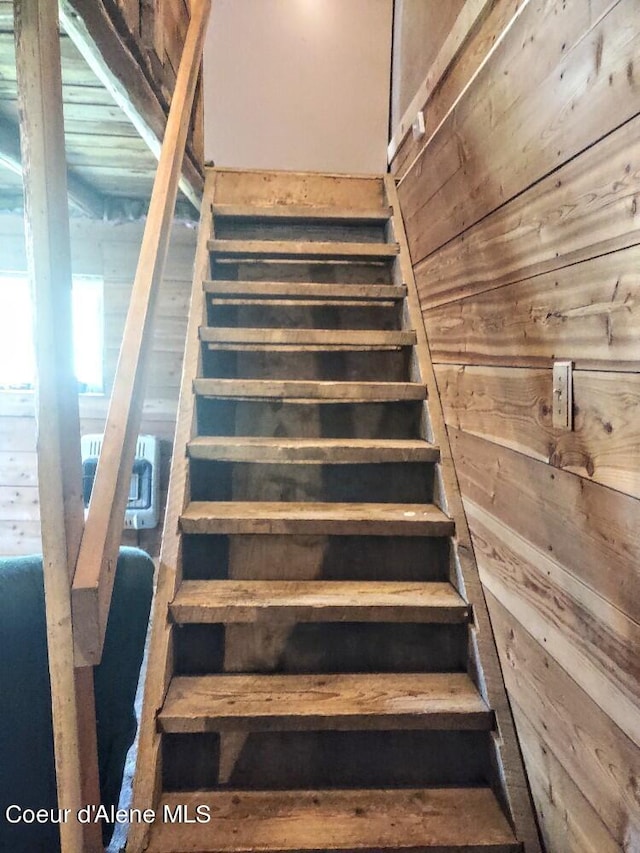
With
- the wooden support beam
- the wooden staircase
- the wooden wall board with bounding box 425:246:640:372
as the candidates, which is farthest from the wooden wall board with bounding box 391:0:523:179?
the wooden support beam

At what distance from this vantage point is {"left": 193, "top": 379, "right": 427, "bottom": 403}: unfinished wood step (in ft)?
6.27

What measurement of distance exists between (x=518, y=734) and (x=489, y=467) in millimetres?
618

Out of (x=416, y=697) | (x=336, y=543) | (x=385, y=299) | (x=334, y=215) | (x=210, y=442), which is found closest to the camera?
(x=416, y=697)

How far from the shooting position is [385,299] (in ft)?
7.45

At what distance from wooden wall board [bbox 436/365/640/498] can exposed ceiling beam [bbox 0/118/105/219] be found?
1761 millimetres

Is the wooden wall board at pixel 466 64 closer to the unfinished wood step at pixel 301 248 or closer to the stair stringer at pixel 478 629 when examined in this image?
the unfinished wood step at pixel 301 248

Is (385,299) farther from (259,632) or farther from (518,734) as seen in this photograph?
(518,734)

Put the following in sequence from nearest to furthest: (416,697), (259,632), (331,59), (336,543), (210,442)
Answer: (416,697) < (259,632) < (336,543) < (210,442) < (331,59)

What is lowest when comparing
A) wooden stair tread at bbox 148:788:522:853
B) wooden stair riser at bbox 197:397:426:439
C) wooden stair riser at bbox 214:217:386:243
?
wooden stair tread at bbox 148:788:522:853

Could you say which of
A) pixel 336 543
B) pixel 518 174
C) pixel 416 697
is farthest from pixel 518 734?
pixel 518 174

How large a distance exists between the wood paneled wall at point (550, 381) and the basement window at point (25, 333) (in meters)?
2.54

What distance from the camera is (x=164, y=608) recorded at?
4.73 feet

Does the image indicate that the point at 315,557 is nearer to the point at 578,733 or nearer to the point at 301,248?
the point at 578,733

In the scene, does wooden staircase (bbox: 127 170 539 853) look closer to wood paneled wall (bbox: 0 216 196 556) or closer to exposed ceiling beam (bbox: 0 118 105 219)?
exposed ceiling beam (bbox: 0 118 105 219)
